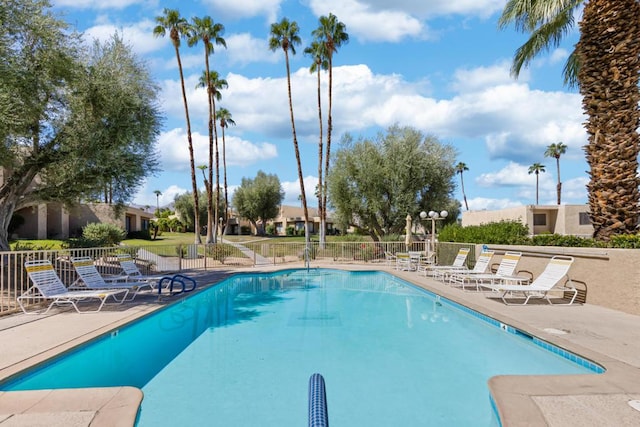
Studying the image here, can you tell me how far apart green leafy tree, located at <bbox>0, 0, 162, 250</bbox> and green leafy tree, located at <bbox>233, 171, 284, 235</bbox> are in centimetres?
3553

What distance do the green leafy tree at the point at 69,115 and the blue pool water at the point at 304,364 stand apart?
4754 mm

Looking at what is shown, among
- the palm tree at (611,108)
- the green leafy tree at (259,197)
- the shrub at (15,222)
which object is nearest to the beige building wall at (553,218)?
the green leafy tree at (259,197)

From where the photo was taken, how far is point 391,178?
2316 centimetres

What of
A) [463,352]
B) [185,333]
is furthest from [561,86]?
[185,333]

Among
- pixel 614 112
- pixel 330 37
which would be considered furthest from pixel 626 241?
pixel 330 37

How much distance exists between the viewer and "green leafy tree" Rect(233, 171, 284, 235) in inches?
1896

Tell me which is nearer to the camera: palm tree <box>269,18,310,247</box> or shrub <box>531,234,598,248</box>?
shrub <box>531,234,598,248</box>

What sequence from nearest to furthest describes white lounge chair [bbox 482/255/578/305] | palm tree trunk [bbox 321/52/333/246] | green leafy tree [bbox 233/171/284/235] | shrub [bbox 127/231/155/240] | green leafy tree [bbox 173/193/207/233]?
white lounge chair [bbox 482/255/578/305]
palm tree trunk [bbox 321/52/333/246]
shrub [bbox 127/231/155/240]
green leafy tree [bbox 233/171/284/235]
green leafy tree [bbox 173/193/207/233]

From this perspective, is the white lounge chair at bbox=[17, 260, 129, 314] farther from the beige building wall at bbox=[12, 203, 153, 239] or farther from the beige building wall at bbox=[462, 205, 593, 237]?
the beige building wall at bbox=[462, 205, 593, 237]

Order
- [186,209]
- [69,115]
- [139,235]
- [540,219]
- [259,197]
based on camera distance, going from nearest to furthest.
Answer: [69,115], [540,219], [139,235], [259,197], [186,209]

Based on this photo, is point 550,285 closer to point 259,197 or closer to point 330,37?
point 330,37

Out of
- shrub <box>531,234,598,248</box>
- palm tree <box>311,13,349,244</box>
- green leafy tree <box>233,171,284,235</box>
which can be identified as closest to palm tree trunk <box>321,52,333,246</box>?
palm tree <box>311,13,349,244</box>

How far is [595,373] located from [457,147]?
20.3 m

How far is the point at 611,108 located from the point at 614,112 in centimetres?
12
